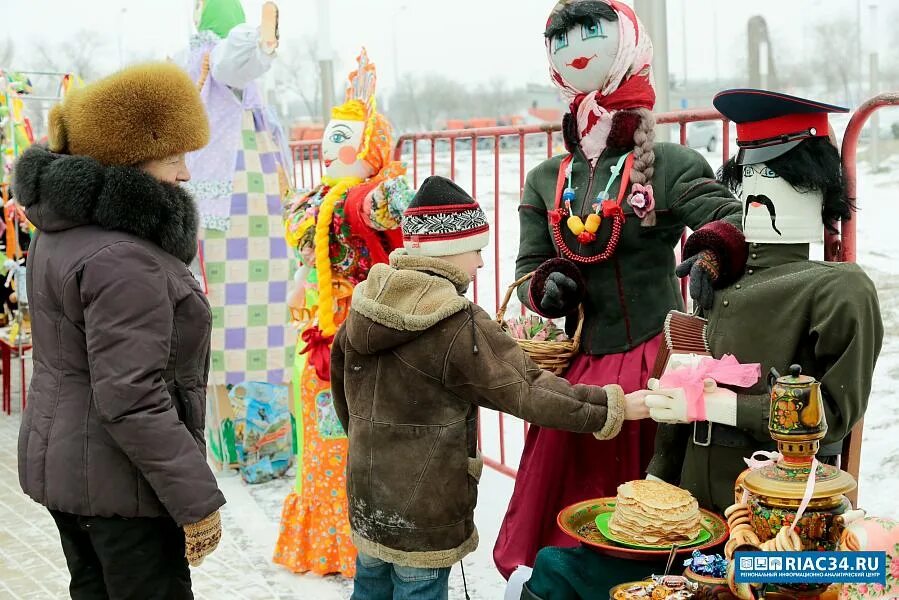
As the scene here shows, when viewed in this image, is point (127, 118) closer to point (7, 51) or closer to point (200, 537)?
point (200, 537)

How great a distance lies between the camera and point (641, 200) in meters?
2.72

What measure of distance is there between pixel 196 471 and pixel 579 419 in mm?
923

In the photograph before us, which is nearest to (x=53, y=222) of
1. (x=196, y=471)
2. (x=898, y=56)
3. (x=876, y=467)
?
(x=196, y=471)

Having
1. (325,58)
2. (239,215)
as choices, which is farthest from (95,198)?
(325,58)

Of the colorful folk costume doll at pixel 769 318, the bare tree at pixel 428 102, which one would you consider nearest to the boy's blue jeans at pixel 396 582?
the colorful folk costume doll at pixel 769 318

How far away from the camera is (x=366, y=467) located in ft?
8.33

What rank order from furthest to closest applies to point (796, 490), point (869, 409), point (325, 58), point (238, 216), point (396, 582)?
point (325, 58), point (869, 409), point (238, 216), point (396, 582), point (796, 490)

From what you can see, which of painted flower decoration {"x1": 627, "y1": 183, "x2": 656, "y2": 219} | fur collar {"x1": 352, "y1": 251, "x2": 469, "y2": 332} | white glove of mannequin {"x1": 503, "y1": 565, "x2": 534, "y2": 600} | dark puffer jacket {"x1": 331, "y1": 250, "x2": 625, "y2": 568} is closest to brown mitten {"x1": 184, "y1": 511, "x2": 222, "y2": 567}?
dark puffer jacket {"x1": 331, "y1": 250, "x2": 625, "y2": 568}

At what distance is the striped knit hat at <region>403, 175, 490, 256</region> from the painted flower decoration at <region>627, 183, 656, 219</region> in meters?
0.44

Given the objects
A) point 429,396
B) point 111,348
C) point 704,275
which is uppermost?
point 704,275

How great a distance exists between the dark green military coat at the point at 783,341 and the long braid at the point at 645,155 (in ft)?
1.53

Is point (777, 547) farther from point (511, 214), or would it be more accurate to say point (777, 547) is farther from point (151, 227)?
point (511, 214)

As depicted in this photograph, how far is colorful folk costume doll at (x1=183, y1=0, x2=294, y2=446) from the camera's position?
5.01 m

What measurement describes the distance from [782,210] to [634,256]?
66 cm
